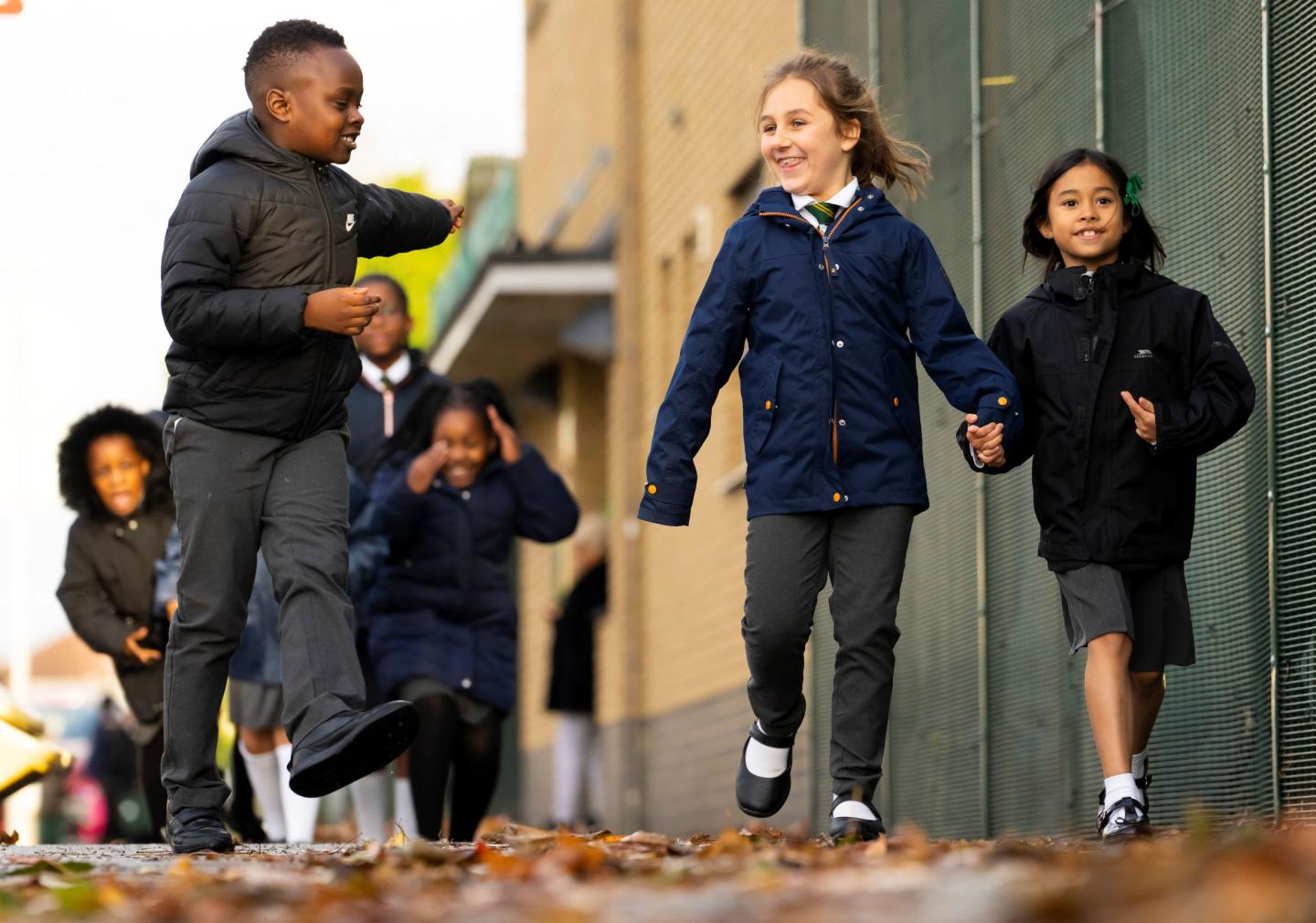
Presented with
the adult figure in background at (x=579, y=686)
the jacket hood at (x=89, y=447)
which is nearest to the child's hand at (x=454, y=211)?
the jacket hood at (x=89, y=447)

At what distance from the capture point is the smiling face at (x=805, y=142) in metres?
6.44

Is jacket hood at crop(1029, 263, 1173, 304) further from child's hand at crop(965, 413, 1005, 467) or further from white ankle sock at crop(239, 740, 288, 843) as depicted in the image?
white ankle sock at crop(239, 740, 288, 843)

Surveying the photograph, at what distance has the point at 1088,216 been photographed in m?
6.49

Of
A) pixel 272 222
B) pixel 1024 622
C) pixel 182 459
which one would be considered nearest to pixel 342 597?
pixel 182 459

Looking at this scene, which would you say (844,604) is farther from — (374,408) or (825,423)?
(374,408)

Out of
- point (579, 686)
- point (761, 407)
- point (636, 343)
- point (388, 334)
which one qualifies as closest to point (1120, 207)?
point (761, 407)

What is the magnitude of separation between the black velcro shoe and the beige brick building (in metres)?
5.88

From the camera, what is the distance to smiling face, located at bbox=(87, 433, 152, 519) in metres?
9.12

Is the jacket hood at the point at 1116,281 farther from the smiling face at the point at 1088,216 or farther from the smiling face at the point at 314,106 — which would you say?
the smiling face at the point at 314,106

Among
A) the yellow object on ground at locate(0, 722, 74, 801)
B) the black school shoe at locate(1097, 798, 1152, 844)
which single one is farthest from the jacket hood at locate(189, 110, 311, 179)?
the yellow object on ground at locate(0, 722, 74, 801)

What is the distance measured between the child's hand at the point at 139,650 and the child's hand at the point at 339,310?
10.3 ft

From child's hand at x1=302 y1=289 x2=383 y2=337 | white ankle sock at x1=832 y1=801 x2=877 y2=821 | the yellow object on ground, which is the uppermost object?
child's hand at x1=302 y1=289 x2=383 y2=337

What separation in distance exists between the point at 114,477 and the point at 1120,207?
14.2ft

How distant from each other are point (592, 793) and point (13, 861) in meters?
9.62
